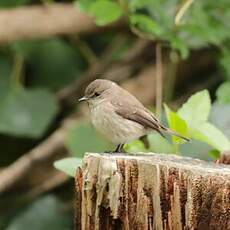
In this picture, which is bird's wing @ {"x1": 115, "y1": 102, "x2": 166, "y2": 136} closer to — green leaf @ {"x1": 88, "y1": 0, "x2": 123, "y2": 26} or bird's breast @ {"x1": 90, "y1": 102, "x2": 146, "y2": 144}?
bird's breast @ {"x1": 90, "y1": 102, "x2": 146, "y2": 144}

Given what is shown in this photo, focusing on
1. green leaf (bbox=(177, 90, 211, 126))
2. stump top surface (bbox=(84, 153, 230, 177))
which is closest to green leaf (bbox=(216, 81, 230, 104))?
green leaf (bbox=(177, 90, 211, 126))

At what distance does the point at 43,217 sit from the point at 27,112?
2.88 ft

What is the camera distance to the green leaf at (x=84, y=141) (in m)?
5.96

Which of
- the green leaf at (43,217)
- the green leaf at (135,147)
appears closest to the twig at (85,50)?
the green leaf at (43,217)

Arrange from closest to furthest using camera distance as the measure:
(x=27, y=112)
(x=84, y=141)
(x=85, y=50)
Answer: (x=84, y=141)
(x=27, y=112)
(x=85, y=50)

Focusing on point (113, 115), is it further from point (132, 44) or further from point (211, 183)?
point (132, 44)

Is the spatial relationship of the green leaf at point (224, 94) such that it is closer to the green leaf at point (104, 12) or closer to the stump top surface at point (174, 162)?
the green leaf at point (104, 12)

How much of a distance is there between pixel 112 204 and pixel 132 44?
13.4ft

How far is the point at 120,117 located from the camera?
16.1ft

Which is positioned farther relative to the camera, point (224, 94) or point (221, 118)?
point (224, 94)

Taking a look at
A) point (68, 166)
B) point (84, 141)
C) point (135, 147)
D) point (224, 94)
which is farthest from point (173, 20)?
point (68, 166)

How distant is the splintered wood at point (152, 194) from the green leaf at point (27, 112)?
3.03 meters

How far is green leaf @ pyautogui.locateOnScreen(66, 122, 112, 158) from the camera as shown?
5.96 meters

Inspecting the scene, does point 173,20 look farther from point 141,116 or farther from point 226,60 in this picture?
point 141,116
